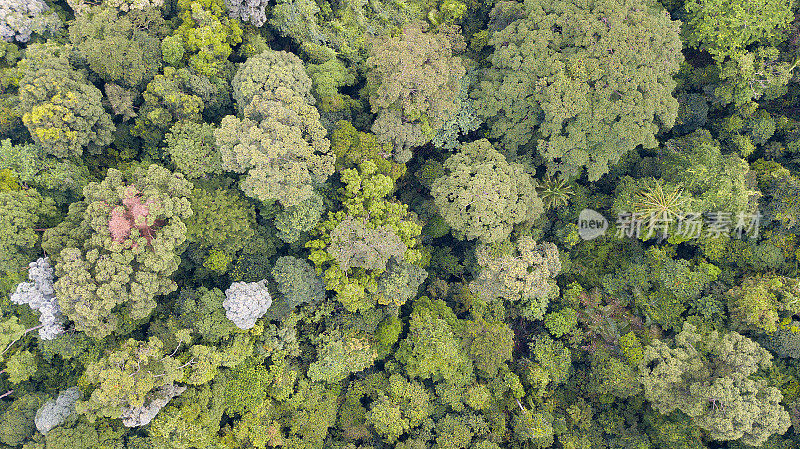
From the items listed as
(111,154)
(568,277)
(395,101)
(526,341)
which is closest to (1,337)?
(111,154)

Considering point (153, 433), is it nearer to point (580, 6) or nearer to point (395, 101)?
point (395, 101)

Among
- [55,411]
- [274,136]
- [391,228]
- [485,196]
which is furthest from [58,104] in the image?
[485,196]

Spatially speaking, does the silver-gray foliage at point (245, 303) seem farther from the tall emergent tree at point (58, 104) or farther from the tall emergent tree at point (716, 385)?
the tall emergent tree at point (716, 385)

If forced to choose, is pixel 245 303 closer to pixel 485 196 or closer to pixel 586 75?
pixel 485 196

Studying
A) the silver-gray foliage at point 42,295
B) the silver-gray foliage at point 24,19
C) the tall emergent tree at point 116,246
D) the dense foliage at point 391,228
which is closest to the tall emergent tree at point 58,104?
the dense foliage at point 391,228

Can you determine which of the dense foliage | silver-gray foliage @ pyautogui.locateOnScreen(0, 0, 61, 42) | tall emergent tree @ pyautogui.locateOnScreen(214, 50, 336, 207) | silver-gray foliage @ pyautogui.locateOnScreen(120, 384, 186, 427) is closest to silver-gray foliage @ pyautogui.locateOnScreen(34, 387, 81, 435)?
the dense foliage

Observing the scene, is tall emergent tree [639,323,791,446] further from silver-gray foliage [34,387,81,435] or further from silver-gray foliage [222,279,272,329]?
silver-gray foliage [34,387,81,435]

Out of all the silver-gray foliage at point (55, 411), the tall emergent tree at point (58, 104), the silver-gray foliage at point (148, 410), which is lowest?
the silver-gray foliage at point (55, 411)
